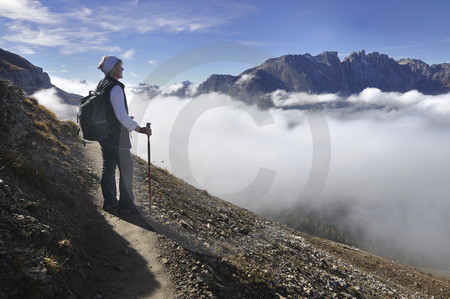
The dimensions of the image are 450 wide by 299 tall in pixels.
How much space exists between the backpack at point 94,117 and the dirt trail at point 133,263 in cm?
318

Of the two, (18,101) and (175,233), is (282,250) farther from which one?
(18,101)

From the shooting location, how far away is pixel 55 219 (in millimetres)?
7977

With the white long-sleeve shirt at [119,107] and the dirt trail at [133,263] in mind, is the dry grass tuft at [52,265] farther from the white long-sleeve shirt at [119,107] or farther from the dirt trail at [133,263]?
the white long-sleeve shirt at [119,107]

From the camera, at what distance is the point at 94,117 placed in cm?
880

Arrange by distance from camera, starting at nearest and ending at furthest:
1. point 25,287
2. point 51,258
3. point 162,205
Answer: point 25,287
point 51,258
point 162,205

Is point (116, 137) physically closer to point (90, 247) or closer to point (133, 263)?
point (90, 247)

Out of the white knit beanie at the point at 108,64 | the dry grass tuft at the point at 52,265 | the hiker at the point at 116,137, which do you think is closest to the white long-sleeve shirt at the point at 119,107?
the hiker at the point at 116,137

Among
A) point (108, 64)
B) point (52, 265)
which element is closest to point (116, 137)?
point (108, 64)

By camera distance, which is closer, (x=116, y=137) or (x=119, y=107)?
(x=119, y=107)

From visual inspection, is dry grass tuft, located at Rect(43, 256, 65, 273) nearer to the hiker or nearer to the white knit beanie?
the hiker

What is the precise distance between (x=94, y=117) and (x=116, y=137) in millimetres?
970

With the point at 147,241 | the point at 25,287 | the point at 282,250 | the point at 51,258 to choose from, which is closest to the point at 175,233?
the point at 147,241

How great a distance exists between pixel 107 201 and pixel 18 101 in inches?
294

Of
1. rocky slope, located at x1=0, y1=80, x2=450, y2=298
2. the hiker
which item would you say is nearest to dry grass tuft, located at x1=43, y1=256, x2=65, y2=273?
rocky slope, located at x1=0, y1=80, x2=450, y2=298
